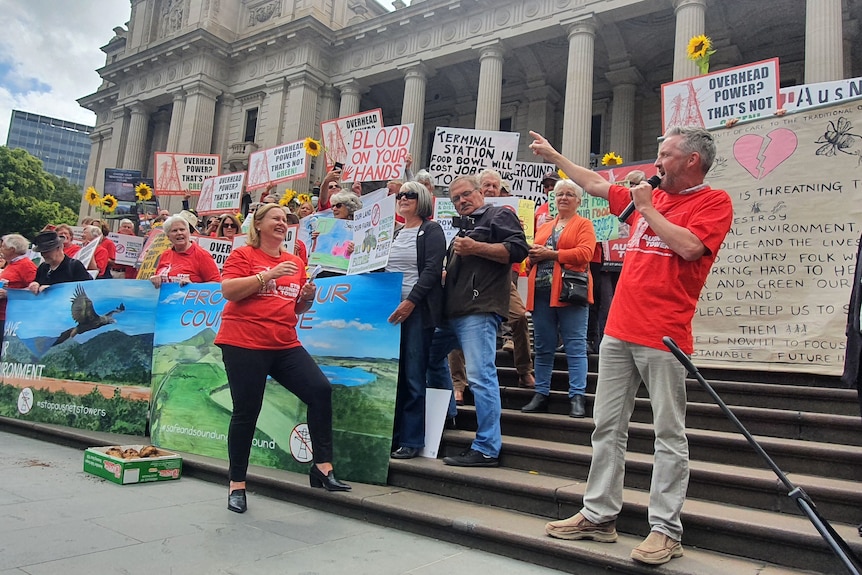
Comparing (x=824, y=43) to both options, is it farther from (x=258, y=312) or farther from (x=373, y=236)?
(x=258, y=312)

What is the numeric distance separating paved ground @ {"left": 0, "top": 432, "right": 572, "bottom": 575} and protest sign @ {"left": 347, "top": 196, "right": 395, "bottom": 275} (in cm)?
199

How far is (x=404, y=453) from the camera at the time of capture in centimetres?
466

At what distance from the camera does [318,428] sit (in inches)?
168

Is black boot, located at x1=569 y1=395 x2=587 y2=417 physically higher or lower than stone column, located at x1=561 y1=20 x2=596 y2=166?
lower

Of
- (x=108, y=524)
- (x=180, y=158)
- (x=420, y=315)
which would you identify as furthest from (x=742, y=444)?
(x=180, y=158)

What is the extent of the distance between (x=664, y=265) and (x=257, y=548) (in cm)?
257

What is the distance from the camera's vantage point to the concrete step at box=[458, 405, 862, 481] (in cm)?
382

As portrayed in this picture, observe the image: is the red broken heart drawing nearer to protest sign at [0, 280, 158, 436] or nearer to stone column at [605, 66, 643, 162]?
protest sign at [0, 280, 158, 436]

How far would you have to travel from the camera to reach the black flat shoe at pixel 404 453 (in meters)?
4.65

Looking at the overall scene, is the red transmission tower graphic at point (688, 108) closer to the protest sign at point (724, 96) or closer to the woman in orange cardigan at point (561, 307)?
the protest sign at point (724, 96)

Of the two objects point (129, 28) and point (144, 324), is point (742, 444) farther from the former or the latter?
point (129, 28)

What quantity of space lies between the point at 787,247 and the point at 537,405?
2.40 meters

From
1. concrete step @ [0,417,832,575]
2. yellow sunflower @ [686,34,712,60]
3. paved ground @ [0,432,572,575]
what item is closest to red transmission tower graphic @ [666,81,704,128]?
yellow sunflower @ [686,34,712,60]

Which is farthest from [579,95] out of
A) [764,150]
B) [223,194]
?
[764,150]
